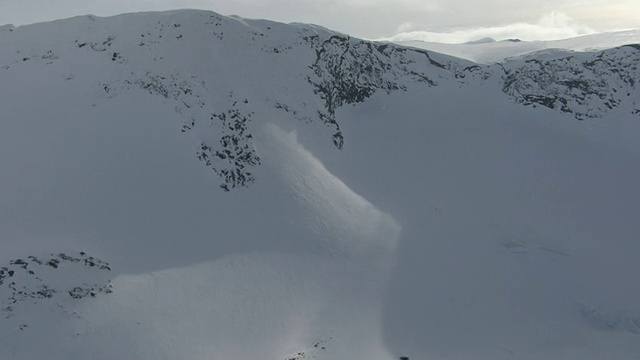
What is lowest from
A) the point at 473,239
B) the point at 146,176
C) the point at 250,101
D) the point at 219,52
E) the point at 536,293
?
the point at 536,293

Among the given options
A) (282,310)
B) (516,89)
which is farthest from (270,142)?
(516,89)

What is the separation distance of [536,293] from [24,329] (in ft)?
120

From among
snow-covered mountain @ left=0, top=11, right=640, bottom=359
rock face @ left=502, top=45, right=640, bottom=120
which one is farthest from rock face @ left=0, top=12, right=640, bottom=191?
snow-covered mountain @ left=0, top=11, right=640, bottom=359

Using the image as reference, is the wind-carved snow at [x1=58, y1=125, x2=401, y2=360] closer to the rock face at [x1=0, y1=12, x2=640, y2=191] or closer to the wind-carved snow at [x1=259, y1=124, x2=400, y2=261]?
the wind-carved snow at [x1=259, y1=124, x2=400, y2=261]

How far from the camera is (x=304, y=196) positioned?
48281mm

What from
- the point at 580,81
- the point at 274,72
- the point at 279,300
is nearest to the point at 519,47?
the point at 580,81

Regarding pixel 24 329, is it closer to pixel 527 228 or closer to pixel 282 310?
pixel 282 310

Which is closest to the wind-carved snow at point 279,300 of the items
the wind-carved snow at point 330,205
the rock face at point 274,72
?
the wind-carved snow at point 330,205

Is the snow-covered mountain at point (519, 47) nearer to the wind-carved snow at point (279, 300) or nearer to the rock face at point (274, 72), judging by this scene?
the rock face at point (274, 72)

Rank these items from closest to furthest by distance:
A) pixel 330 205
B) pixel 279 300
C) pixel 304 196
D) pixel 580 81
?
pixel 279 300 → pixel 304 196 → pixel 330 205 → pixel 580 81

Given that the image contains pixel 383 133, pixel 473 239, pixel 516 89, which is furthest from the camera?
pixel 516 89

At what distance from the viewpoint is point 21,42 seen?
54.5 metres

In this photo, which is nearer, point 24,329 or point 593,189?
point 24,329

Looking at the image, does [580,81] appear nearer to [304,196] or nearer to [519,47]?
[519,47]
